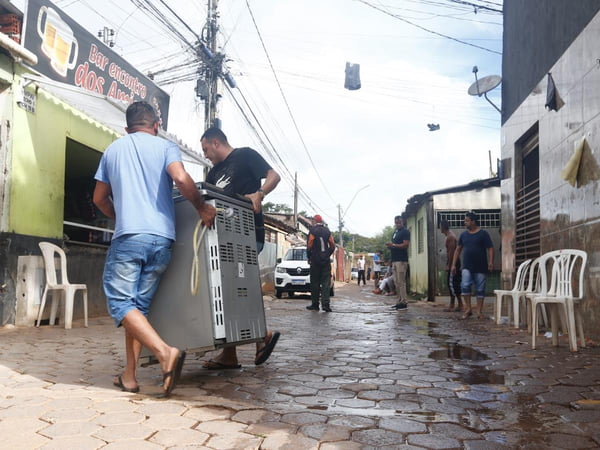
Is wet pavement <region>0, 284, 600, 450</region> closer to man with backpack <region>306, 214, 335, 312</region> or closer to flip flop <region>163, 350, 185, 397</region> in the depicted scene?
flip flop <region>163, 350, 185, 397</region>

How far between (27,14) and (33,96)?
1.10 m

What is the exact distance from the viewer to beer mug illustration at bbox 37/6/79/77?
24.5 ft

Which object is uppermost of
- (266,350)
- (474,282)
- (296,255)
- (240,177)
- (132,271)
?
(240,177)

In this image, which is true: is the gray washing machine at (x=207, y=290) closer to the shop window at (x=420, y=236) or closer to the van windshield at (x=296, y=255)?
the van windshield at (x=296, y=255)

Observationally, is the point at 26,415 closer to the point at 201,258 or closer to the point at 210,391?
the point at 210,391

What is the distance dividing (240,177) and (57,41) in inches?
218

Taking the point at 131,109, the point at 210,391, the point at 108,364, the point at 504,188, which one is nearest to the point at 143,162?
the point at 131,109

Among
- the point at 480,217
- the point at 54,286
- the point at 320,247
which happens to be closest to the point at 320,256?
the point at 320,247

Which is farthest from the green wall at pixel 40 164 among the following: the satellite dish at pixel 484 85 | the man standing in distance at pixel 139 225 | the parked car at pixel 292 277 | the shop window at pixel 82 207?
the parked car at pixel 292 277

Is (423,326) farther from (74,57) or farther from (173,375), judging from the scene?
(74,57)

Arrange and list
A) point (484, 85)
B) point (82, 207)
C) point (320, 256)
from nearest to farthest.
Result: point (320, 256)
point (484, 85)
point (82, 207)

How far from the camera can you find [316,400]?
3.02 meters

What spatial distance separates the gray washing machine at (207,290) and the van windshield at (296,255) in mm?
14900

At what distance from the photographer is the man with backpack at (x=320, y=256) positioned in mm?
10609
